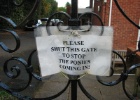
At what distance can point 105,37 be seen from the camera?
1350 millimetres

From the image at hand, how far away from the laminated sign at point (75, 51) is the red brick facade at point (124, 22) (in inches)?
259

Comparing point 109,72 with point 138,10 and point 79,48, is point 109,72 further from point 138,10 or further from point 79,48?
point 138,10

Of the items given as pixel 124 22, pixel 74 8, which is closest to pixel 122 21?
pixel 124 22

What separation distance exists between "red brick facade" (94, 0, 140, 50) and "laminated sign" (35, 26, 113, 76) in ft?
21.6

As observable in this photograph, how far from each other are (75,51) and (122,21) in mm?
6854

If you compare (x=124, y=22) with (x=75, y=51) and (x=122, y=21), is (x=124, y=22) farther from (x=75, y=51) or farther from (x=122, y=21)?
(x=75, y=51)

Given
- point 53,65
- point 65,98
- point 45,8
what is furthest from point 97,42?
point 45,8

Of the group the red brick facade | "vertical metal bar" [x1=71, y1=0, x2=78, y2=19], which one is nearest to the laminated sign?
"vertical metal bar" [x1=71, y1=0, x2=78, y2=19]

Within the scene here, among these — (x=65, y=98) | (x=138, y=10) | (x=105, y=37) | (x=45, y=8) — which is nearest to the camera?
(x=105, y=37)

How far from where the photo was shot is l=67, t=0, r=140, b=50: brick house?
25.5ft

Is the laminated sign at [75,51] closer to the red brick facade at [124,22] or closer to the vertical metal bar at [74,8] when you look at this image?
the vertical metal bar at [74,8]

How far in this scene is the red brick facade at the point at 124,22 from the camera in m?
7.77

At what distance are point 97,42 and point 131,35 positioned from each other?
695 centimetres

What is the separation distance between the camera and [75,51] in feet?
4.53
